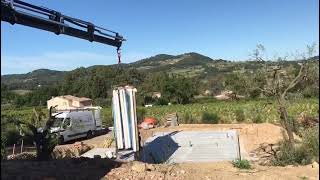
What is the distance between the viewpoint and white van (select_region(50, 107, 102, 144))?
30234 millimetres

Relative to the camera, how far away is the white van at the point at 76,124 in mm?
30234

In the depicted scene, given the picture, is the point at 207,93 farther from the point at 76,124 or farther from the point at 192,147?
the point at 192,147

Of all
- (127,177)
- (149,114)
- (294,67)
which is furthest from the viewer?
(149,114)

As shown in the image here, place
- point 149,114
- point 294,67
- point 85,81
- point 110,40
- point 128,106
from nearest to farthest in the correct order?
1. point 128,106
2. point 110,40
3. point 294,67
4. point 149,114
5. point 85,81

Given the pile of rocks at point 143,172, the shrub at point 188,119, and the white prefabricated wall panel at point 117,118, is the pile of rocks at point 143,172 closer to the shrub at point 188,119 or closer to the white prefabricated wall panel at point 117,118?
the white prefabricated wall panel at point 117,118

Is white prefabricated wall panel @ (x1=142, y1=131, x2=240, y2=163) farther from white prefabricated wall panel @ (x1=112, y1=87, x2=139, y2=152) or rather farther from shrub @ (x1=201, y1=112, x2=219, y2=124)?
shrub @ (x1=201, y1=112, x2=219, y2=124)

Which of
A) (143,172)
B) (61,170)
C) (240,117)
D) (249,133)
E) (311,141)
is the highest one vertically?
(311,141)

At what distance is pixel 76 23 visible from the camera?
16.5 metres

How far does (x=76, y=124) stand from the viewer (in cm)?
3172

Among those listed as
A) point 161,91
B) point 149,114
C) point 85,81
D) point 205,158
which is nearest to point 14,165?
point 205,158

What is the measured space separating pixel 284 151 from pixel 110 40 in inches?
310

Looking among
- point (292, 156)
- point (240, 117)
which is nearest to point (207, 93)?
point (240, 117)

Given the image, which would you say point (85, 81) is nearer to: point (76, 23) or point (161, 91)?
point (161, 91)

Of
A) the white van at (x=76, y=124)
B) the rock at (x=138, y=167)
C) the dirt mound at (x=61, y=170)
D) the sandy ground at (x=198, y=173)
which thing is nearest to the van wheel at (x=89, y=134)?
the white van at (x=76, y=124)
